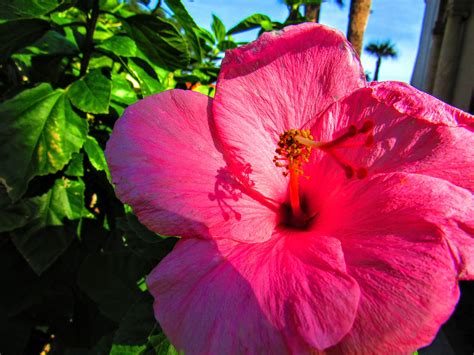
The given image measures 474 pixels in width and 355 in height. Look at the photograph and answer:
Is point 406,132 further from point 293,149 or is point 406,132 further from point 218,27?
point 218,27

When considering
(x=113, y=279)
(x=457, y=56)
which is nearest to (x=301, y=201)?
(x=113, y=279)

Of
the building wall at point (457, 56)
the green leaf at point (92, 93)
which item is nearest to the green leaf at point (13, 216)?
the green leaf at point (92, 93)

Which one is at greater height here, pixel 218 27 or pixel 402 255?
pixel 218 27

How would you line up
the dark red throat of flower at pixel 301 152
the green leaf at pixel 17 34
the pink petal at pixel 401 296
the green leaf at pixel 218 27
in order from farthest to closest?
1. the green leaf at pixel 218 27
2. the green leaf at pixel 17 34
3. the dark red throat of flower at pixel 301 152
4. the pink petal at pixel 401 296

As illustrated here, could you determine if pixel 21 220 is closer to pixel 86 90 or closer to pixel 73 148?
pixel 73 148

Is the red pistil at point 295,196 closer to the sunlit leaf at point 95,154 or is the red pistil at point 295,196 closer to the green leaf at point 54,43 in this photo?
the sunlit leaf at point 95,154
